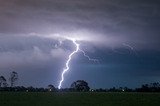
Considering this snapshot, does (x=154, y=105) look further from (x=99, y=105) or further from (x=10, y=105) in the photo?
(x=10, y=105)

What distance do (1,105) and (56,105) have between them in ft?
25.4

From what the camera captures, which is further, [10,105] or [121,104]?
[121,104]

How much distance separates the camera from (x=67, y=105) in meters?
73.2

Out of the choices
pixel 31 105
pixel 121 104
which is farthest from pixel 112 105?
pixel 31 105

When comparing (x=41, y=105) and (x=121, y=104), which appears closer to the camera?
(x=41, y=105)

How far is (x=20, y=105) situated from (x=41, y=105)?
318 centimetres

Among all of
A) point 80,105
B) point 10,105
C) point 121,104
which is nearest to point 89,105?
point 80,105

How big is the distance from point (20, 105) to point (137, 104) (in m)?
17.8

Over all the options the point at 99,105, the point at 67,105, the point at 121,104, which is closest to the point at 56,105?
the point at 67,105

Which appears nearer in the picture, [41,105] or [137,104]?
[41,105]

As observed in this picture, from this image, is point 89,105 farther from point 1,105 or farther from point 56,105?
point 1,105

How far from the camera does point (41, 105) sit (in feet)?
238

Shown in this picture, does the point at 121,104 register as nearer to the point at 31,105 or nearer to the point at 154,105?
the point at 154,105

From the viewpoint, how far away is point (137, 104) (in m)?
77.3
